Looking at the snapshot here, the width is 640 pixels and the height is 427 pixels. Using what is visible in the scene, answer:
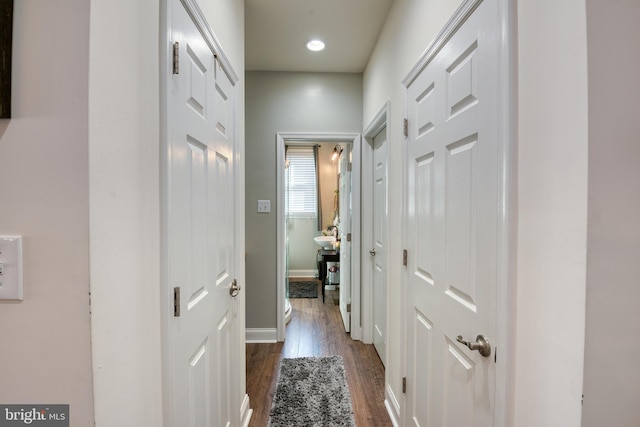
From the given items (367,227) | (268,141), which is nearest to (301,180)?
(268,141)

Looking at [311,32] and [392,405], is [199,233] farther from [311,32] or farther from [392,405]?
[311,32]

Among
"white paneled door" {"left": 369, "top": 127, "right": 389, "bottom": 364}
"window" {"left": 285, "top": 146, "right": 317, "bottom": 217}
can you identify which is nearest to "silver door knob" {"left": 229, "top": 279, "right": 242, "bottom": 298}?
"white paneled door" {"left": 369, "top": 127, "right": 389, "bottom": 364}

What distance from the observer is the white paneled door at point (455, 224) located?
0.91 metres

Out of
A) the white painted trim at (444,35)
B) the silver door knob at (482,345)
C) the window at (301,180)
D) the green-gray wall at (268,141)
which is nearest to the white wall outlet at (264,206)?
the green-gray wall at (268,141)

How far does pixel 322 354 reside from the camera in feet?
8.74

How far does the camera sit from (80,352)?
23.0 inches

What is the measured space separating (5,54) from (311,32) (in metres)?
2.16

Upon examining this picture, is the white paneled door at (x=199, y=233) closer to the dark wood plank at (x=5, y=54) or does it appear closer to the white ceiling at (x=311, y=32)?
the dark wood plank at (x=5, y=54)

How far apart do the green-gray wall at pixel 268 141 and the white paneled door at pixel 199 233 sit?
136cm

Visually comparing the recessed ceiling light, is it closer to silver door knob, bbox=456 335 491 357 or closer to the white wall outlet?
the white wall outlet

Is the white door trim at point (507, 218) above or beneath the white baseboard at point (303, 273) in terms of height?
above

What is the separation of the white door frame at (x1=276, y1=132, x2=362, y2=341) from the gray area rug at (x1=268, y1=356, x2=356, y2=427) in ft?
1.60

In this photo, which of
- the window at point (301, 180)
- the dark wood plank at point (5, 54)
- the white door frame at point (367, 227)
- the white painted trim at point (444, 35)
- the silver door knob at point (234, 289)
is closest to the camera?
the dark wood plank at point (5, 54)

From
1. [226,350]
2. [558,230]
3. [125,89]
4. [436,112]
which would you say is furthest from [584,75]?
[226,350]
